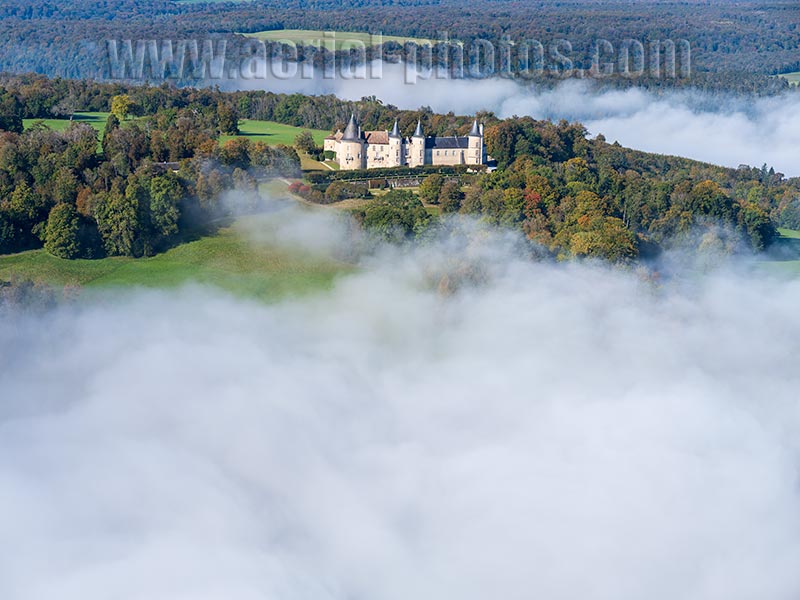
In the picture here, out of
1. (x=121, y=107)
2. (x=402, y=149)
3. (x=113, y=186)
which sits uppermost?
(x=121, y=107)

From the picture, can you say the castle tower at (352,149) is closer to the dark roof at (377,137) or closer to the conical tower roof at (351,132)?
the conical tower roof at (351,132)

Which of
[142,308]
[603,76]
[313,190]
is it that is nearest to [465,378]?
[142,308]

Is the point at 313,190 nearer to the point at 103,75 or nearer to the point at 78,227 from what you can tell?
the point at 78,227

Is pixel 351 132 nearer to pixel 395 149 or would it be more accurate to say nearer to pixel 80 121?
pixel 395 149

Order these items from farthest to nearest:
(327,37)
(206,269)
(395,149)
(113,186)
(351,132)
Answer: (327,37) → (395,149) → (351,132) → (113,186) → (206,269)

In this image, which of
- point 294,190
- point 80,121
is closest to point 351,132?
point 294,190

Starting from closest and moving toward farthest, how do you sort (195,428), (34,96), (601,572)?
(601,572) < (195,428) < (34,96)

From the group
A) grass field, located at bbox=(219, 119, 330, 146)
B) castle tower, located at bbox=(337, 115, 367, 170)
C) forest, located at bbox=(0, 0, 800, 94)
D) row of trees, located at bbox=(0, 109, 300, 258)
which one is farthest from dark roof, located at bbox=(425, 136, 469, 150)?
forest, located at bbox=(0, 0, 800, 94)
